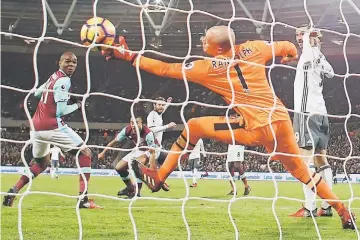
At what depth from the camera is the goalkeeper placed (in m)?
2.52

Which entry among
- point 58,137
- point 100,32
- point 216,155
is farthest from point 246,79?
point 216,155

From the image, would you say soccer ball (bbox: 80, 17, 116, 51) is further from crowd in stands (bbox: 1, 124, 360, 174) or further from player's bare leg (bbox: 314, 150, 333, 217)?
crowd in stands (bbox: 1, 124, 360, 174)

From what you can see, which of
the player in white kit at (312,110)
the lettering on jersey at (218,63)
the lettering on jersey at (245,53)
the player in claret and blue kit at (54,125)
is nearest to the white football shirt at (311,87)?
the player in white kit at (312,110)

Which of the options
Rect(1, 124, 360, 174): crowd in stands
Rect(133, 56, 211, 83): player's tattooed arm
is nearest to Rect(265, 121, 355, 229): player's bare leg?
Rect(133, 56, 211, 83): player's tattooed arm

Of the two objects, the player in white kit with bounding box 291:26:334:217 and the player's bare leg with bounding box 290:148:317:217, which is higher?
the player in white kit with bounding box 291:26:334:217

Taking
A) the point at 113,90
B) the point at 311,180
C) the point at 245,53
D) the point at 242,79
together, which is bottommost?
the point at 311,180

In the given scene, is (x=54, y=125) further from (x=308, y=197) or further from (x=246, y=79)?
(x=308, y=197)

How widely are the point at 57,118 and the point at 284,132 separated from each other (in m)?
1.57

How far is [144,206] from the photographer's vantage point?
399 centimetres

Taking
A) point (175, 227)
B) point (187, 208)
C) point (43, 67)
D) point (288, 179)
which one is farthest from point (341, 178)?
point (43, 67)

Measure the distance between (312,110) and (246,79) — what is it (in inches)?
32.5

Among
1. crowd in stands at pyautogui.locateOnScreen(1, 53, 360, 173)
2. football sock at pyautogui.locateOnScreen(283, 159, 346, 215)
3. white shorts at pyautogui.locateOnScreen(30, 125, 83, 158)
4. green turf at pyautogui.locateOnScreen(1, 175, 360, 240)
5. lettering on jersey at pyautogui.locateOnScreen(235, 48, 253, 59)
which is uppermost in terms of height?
crowd in stands at pyautogui.locateOnScreen(1, 53, 360, 173)

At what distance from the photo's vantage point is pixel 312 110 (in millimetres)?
3215

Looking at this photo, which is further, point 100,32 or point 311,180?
point 311,180
